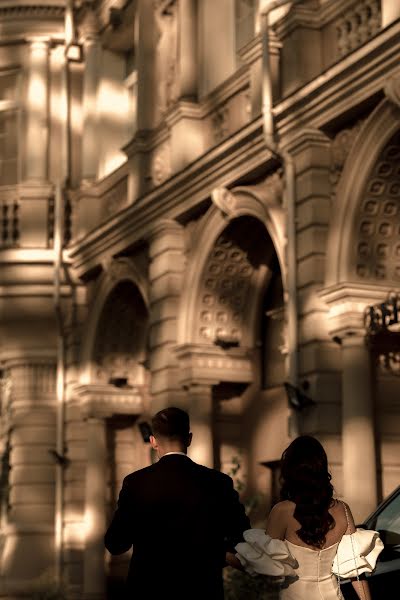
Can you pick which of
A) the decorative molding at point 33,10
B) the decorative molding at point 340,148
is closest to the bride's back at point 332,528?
the decorative molding at point 340,148

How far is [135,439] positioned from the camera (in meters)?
19.4

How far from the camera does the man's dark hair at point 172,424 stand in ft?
17.0

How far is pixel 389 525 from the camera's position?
7.04m

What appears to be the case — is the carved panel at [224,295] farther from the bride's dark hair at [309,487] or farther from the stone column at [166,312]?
the bride's dark hair at [309,487]

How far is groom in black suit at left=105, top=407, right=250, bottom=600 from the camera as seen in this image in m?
5.04

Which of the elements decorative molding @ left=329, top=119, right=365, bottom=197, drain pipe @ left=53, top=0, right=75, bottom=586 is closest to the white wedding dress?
decorative molding @ left=329, top=119, right=365, bottom=197

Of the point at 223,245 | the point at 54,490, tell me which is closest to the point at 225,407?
the point at 223,245

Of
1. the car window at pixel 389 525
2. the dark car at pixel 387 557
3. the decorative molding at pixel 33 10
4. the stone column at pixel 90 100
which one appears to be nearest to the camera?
the dark car at pixel 387 557

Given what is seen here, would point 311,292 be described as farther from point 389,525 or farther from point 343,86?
point 389,525

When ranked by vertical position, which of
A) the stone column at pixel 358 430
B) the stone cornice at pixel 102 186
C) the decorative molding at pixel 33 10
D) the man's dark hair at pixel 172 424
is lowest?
the man's dark hair at pixel 172 424

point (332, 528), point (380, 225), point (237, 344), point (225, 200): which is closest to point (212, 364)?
point (237, 344)

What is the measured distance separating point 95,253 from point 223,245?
391cm

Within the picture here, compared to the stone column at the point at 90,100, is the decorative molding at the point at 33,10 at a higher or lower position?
higher

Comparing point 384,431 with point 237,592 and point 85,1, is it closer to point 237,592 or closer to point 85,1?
point 237,592
